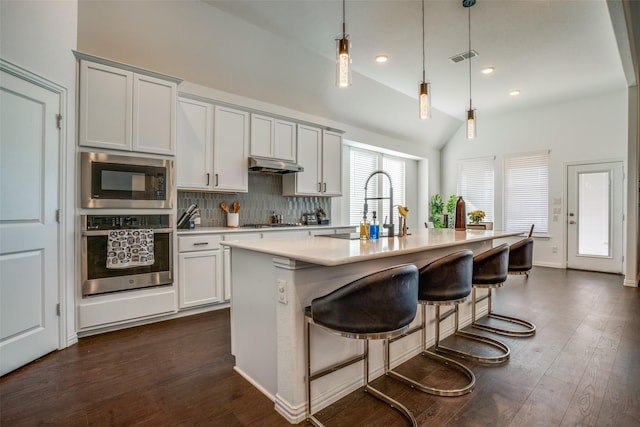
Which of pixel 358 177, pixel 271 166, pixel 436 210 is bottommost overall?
pixel 436 210

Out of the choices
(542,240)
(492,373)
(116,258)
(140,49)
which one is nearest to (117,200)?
(116,258)

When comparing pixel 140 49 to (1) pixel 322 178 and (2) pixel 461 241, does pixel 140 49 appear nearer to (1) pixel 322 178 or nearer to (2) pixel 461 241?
(1) pixel 322 178

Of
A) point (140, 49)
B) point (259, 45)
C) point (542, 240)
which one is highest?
point (259, 45)

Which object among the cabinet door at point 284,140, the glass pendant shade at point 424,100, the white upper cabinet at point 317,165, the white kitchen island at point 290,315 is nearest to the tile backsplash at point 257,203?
the white upper cabinet at point 317,165

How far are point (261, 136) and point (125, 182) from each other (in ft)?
6.00

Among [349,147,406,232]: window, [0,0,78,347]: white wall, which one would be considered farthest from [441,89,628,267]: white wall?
[0,0,78,347]: white wall

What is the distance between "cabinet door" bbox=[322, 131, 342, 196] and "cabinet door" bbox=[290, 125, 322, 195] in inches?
4.0

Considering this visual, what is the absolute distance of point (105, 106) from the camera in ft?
9.78

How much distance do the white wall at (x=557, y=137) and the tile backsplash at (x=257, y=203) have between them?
13.4ft

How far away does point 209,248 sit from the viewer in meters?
3.64

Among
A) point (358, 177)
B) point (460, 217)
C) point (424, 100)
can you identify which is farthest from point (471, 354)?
point (358, 177)

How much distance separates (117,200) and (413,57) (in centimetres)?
388

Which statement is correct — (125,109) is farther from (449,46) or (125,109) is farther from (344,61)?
(449,46)

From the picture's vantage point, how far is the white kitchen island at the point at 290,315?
5.89 ft
